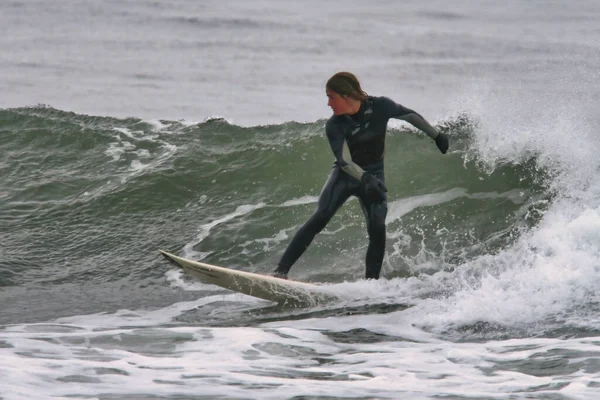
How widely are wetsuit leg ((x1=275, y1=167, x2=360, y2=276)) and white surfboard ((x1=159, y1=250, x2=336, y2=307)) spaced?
0.16 meters

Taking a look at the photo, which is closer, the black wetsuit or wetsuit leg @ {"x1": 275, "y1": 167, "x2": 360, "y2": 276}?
the black wetsuit

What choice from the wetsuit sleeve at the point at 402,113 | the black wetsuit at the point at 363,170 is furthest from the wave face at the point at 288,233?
the wetsuit sleeve at the point at 402,113

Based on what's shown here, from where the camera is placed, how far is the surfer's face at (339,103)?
6.73 m

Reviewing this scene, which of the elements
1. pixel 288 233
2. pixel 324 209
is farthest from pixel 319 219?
pixel 288 233

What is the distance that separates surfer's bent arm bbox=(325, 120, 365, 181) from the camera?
6781 millimetres

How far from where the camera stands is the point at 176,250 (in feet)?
28.8

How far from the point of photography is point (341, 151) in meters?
6.79

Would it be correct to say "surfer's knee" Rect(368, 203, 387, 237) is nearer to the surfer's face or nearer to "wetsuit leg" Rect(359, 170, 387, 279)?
"wetsuit leg" Rect(359, 170, 387, 279)

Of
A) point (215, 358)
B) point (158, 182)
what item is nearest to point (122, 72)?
point (158, 182)

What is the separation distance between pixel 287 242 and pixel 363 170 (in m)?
2.04

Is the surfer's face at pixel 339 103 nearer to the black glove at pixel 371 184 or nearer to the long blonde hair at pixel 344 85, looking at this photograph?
the long blonde hair at pixel 344 85

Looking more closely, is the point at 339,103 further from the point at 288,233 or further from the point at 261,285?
the point at 288,233

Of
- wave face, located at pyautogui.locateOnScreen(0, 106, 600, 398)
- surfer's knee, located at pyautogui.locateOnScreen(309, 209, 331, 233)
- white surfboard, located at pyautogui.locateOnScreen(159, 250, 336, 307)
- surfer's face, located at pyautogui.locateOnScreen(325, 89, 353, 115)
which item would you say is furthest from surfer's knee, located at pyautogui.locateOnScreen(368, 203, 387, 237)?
surfer's face, located at pyautogui.locateOnScreen(325, 89, 353, 115)

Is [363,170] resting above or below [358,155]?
below
